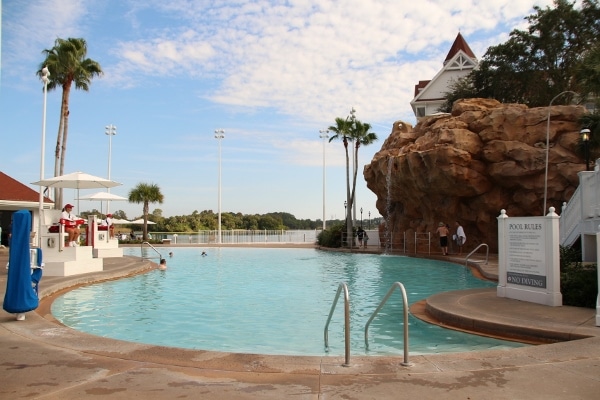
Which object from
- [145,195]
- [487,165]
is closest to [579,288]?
[487,165]

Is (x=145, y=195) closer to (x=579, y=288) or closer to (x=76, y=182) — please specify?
(x=76, y=182)

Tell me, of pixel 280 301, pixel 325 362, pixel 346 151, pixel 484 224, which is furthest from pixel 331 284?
pixel 346 151

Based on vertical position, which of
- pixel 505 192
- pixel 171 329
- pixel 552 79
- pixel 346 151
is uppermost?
pixel 552 79

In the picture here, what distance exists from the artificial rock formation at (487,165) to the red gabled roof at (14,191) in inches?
965

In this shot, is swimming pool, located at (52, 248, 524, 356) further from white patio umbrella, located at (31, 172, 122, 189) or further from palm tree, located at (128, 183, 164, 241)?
palm tree, located at (128, 183, 164, 241)

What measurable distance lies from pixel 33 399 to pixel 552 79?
47135 millimetres

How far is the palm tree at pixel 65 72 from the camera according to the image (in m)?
32.5

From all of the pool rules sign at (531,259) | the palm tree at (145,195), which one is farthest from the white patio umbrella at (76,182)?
the palm tree at (145,195)

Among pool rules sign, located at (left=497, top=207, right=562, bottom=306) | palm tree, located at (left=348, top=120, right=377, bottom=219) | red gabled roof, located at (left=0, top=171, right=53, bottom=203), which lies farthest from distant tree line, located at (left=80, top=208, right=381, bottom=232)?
pool rules sign, located at (left=497, top=207, right=562, bottom=306)

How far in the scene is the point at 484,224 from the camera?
28.7m

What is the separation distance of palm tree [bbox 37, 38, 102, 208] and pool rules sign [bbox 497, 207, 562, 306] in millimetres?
30417

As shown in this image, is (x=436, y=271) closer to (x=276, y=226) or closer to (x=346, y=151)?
Answer: (x=346, y=151)

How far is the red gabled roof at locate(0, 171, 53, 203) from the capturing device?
31.9m

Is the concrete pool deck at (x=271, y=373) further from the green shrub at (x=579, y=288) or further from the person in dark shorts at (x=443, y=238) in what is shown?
→ the person in dark shorts at (x=443, y=238)
